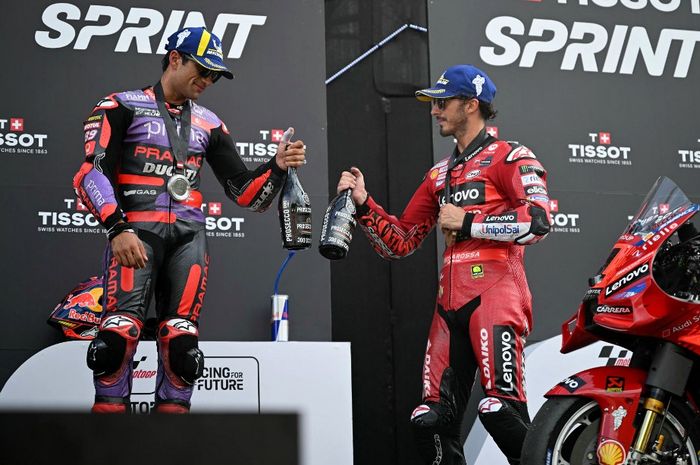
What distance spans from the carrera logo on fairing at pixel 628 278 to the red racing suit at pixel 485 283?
0.51 meters

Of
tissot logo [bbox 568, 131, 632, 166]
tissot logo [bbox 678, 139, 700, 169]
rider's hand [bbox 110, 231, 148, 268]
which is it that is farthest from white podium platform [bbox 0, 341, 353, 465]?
tissot logo [bbox 678, 139, 700, 169]

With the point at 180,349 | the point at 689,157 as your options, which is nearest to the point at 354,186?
the point at 180,349

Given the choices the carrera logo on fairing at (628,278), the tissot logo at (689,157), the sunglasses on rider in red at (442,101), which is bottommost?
the carrera logo on fairing at (628,278)

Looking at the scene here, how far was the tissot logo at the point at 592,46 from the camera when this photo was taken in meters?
5.96

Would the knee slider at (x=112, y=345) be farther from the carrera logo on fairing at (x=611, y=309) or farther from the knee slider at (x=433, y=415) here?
the carrera logo on fairing at (x=611, y=309)

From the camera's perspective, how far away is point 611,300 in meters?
3.21

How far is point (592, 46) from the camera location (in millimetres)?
6078

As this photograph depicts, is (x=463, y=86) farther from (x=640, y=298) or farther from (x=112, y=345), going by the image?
(x=112, y=345)

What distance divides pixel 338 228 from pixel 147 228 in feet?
2.31

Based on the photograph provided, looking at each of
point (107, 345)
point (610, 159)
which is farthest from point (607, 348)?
point (107, 345)

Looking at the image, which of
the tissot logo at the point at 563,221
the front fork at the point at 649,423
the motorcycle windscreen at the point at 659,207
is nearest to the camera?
the front fork at the point at 649,423

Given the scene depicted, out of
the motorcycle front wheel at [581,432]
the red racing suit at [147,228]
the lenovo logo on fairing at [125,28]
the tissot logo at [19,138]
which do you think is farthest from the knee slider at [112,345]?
the lenovo logo on fairing at [125,28]

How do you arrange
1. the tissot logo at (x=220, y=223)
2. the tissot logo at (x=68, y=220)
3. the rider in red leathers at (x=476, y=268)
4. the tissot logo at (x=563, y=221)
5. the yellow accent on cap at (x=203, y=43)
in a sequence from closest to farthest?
1. the rider in red leathers at (x=476, y=268)
2. the yellow accent on cap at (x=203, y=43)
3. the tissot logo at (x=68, y=220)
4. the tissot logo at (x=220, y=223)
5. the tissot logo at (x=563, y=221)

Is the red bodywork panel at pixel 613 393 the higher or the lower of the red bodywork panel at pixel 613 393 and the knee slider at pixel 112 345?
the lower
